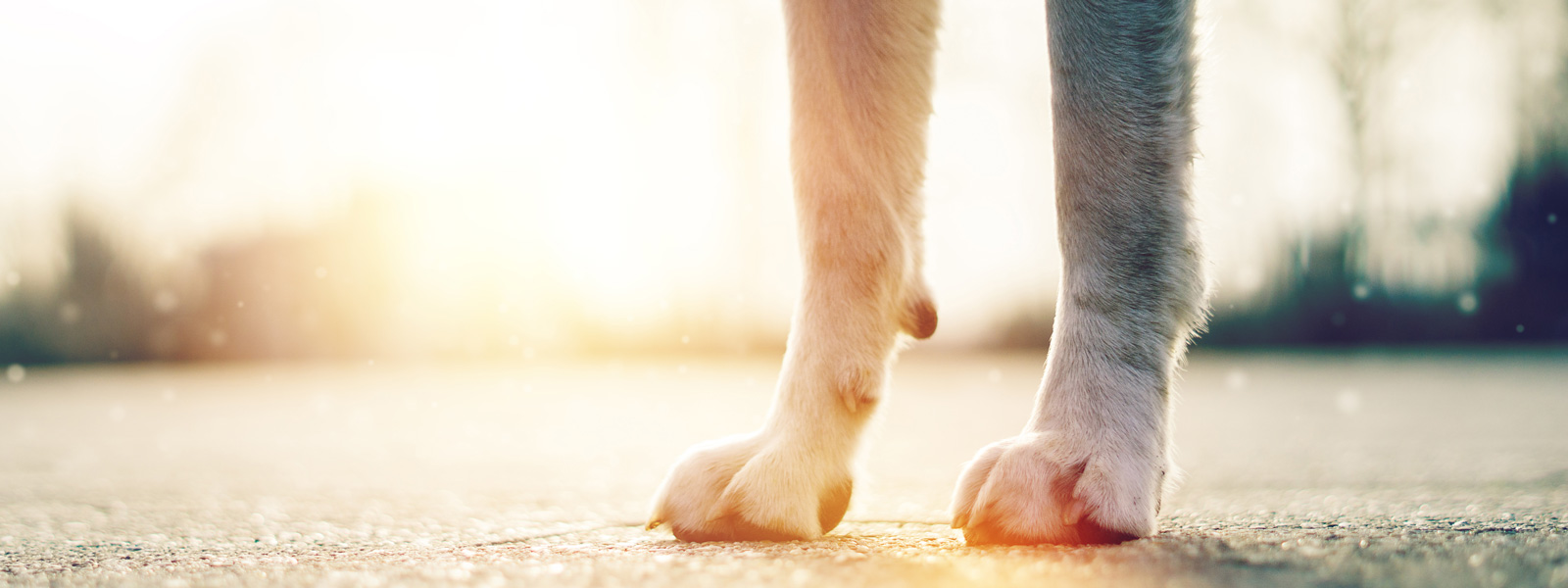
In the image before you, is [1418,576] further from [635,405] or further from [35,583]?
[635,405]

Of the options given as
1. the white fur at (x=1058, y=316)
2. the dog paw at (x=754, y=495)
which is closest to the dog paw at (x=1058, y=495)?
the white fur at (x=1058, y=316)

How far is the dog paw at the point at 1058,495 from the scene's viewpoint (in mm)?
1002

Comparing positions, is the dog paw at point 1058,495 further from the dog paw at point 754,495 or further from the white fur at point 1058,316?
the dog paw at point 754,495

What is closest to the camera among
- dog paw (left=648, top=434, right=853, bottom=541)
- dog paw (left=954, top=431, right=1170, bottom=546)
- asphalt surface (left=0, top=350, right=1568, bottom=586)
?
asphalt surface (left=0, top=350, right=1568, bottom=586)

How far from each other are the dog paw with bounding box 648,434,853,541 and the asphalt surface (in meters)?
0.04

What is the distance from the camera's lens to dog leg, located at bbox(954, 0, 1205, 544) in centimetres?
106

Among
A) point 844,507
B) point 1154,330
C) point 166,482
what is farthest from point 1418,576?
point 166,482

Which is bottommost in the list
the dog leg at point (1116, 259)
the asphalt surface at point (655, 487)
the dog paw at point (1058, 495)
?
the asphalt surface at point (655, 487)

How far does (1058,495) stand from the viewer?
102cm

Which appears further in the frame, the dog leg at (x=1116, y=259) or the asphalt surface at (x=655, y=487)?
the dog leg at (x=1116, y=259)

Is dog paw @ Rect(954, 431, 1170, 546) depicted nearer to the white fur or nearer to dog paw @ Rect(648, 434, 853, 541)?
the white fur

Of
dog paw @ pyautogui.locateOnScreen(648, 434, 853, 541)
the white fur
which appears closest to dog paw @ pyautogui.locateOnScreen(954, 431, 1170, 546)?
the white fur

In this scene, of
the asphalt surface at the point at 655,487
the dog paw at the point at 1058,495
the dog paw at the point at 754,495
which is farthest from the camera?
the dog paw at the point at 754,495

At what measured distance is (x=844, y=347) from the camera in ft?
3.96
